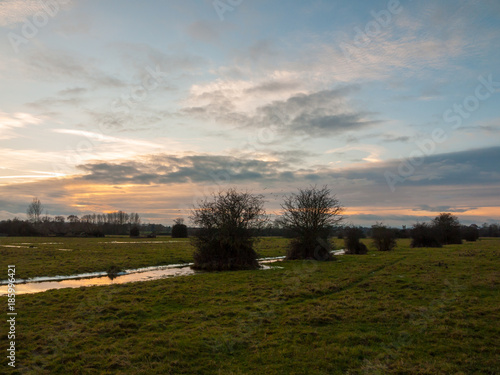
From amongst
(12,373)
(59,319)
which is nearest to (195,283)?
(59,319)

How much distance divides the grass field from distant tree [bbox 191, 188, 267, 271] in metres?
9.41

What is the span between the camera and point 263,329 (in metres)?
10.6

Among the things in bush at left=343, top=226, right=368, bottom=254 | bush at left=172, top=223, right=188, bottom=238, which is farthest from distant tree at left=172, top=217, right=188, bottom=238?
bush at left=343, top=226, right=368, bottom=254

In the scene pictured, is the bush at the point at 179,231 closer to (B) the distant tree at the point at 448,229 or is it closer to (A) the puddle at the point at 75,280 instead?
(B) the distant tree at the point at 448,229

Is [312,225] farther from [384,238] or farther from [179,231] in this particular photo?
[179,231]

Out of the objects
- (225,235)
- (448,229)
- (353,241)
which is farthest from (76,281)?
(448,229)

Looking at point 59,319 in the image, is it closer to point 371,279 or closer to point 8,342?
point 8,342

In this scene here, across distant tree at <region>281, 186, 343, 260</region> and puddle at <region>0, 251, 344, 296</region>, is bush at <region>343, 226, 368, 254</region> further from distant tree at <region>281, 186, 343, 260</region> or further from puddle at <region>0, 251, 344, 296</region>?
puddle at <region>0, 251, 344, 296</region>

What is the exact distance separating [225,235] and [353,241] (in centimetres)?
2219

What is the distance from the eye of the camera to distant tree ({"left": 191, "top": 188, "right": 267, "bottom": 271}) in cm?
2714

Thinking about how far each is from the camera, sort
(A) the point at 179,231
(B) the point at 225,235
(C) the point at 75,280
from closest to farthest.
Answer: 1. (C) the point at 75,280
2. (B) the point at 225,235
3. (A) the point at 179,231

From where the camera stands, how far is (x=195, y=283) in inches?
737

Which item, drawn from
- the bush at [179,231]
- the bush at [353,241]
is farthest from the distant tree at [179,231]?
the bush at [353,241]

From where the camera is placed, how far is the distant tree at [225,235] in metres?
27.1
